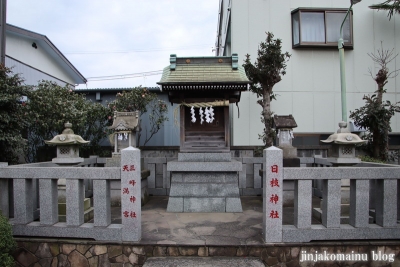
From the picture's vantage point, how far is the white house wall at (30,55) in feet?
43.9

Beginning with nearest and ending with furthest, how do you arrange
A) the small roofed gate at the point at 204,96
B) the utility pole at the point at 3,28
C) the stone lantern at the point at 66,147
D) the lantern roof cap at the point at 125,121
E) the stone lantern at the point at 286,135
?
the stone lantern at the point at 66,147, the small roofed gate at the point at 204,96, the lantern roof cap at the point at 125,121, the stone lantern at the point at 286,135, the utility pole at the point at 3,28

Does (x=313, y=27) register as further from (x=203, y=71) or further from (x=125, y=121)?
(x=125, y=121)

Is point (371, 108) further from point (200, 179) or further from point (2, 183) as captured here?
point (2, 183)

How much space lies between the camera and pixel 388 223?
4.93m

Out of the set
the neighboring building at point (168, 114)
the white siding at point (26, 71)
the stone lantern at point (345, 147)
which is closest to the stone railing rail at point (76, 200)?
the stone lantern at point (345, 147)

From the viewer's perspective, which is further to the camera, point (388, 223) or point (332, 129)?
point (332, 129)

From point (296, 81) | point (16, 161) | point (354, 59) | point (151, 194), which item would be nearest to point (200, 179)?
point (151, 194)

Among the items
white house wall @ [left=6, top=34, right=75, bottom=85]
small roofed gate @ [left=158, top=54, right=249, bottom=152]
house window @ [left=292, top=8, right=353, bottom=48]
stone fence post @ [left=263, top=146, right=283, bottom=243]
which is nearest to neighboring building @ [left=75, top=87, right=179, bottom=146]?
white house wall @ [left=6, top=34, right=75, bottom=85]

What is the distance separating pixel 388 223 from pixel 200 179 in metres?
4.68

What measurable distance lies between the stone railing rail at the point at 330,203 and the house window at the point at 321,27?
324 inches

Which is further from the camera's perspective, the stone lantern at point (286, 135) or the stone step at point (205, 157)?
the stone lantern at point (286, 135)

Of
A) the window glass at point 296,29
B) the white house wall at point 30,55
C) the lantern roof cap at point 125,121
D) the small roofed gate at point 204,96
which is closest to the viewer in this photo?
the small roofed gate at point 204,96

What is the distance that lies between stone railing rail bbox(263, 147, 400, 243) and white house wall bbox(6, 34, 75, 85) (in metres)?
14.8

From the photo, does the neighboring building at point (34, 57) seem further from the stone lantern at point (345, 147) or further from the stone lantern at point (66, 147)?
the stone lantern at point (345, 147)
